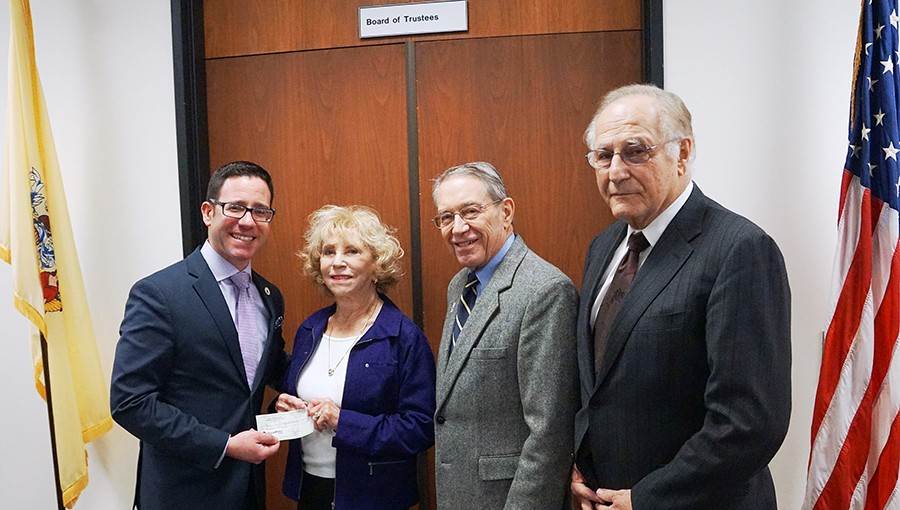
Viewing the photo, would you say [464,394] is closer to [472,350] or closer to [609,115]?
[472,350]

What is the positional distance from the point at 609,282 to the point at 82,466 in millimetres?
1961

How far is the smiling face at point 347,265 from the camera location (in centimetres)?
192

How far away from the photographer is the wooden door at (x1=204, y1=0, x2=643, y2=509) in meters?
2.35

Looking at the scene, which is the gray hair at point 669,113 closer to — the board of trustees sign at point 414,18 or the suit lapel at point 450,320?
the suit lapel at point 450,320

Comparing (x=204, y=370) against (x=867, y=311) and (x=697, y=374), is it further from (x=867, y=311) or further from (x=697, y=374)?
(x=867, y=311)

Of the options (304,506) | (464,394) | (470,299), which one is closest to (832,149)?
(470,299)

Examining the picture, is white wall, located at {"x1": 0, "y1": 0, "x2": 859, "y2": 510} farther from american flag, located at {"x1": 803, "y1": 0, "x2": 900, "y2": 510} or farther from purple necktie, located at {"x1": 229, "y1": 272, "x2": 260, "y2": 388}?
purple necktie, located at {"x1": 229, "y1": 272, "x2": 260, "y2": 388}

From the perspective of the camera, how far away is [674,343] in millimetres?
1283

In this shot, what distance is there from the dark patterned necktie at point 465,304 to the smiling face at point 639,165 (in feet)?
1.75

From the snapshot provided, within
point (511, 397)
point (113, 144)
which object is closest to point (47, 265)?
point (113, 144)

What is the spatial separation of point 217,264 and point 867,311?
6.40ft

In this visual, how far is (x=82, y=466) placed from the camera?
217 cm

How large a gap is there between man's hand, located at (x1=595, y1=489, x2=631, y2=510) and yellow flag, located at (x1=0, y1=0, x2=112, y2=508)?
6.02 feet

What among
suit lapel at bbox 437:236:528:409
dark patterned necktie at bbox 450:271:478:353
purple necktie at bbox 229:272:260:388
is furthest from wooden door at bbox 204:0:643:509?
suit lapel at bbox 437:236:528:409
